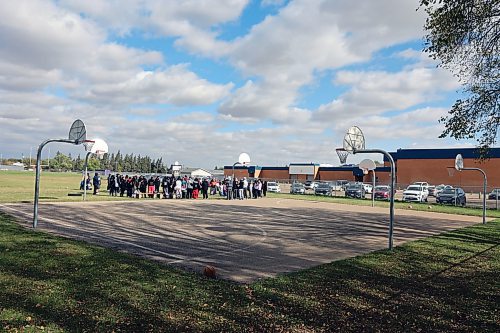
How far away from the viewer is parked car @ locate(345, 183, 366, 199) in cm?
4352

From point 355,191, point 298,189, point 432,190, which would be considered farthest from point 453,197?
point 298,189

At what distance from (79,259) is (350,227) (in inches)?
445

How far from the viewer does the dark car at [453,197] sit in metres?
35.9

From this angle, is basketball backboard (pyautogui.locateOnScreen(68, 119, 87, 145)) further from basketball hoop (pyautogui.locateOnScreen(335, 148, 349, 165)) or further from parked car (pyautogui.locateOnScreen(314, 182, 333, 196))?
parked car (pyautogui.locateOnScreen(314, 182, 333, 196))

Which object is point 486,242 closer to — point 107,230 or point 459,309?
point 459,309

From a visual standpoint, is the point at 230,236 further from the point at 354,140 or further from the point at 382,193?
the point at 382,193

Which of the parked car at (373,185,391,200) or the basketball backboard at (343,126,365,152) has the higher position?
the basketball backboard at (343,126,365,152)

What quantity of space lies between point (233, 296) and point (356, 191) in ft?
128

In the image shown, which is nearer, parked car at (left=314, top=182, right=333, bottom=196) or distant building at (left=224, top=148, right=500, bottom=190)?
parked car at (left=314, top=182, right=333, bottom=196)

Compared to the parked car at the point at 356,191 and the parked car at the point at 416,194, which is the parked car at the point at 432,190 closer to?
the parked car at the point at 416,194

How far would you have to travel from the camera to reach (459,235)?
15.1 metres

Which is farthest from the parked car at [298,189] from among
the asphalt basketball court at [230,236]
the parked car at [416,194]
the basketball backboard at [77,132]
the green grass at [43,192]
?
the basketball backboard at [77,132]

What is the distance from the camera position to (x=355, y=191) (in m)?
44.1

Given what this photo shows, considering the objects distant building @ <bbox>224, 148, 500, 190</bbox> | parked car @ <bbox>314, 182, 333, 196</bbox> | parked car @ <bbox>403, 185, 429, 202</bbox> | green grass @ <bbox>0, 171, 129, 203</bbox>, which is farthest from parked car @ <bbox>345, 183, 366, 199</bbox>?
green grass @ <bbox>0, 171, 129, 203</bbox>
